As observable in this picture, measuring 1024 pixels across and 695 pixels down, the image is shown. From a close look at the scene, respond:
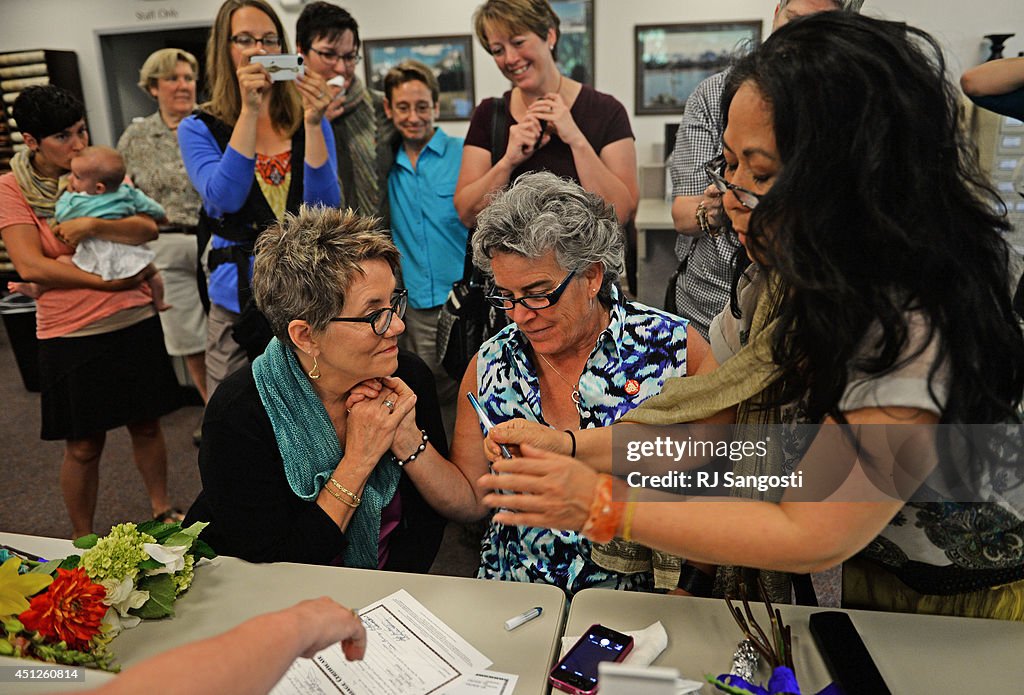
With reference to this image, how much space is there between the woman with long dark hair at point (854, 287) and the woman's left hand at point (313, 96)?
1652 millimetres

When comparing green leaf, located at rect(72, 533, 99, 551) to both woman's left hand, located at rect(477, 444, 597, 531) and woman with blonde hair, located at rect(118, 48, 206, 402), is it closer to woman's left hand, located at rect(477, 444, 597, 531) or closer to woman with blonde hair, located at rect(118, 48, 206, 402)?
woman's left hand, located at rect(477, 444, 597, 531)

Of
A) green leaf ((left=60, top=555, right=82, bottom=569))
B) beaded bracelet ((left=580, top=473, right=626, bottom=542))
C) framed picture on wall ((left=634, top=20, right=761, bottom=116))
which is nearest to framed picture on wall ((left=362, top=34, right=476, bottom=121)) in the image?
framed picture on wall ((left=634, top=20, right=761, bottom=116))

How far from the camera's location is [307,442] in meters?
1.57

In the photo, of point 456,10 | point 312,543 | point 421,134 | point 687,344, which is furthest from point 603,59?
point 312,543

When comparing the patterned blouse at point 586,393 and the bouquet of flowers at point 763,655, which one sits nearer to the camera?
the bouquet of flowers at point 763,655

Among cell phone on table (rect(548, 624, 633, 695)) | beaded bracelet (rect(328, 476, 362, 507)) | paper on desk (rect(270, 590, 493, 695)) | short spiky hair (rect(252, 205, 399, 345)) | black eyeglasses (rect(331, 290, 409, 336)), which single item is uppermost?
short spiky hair (rect(252, 205, 399, 345))

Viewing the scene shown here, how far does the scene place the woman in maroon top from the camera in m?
2.21

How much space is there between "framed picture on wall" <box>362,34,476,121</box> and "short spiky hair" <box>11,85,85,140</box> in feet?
12.2

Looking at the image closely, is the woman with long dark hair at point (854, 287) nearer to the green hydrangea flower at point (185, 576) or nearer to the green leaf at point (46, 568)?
the green hydrangea flower at point (185, 576)

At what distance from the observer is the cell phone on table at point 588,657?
108 cm

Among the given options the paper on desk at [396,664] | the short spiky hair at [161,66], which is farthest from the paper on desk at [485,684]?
the short spiky hair at [161,66]

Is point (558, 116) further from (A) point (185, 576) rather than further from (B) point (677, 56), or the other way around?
(B) point (677, 56)

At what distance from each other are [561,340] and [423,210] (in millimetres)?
1347

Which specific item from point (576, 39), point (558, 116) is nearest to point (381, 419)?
point (558, 116)
